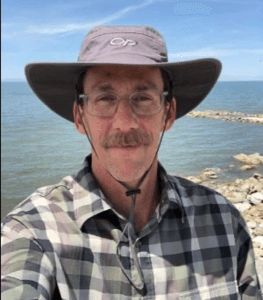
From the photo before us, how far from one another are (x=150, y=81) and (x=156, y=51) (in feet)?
0.24

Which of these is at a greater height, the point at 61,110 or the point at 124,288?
the point at 61,110

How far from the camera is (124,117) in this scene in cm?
96

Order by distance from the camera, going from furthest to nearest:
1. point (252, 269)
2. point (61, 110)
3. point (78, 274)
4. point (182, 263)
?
point (61, 110) < point (252, 269) < point (182, 263) < point (78, 274)

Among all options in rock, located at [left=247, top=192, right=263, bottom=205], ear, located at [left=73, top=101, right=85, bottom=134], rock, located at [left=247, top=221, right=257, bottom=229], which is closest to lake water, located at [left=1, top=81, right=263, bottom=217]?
rock, located at [left=247, top=192, right=263, bottom=205]

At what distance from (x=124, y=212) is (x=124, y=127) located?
220mm

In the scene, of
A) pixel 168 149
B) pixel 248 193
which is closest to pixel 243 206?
pixel 248 193

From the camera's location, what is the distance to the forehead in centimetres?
95

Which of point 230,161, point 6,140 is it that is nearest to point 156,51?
point 230,161

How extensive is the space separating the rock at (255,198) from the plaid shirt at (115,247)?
154 inches

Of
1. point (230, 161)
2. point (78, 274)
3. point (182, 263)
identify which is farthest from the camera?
point (230, 161)

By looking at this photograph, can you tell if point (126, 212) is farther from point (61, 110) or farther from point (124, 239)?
point (61, 110)

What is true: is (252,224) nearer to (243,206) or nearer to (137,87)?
(243,206)

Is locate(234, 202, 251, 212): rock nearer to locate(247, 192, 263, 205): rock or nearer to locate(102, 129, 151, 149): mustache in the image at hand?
locate(247, 192, 263, 205): rock

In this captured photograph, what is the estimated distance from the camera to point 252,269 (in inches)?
41.7
